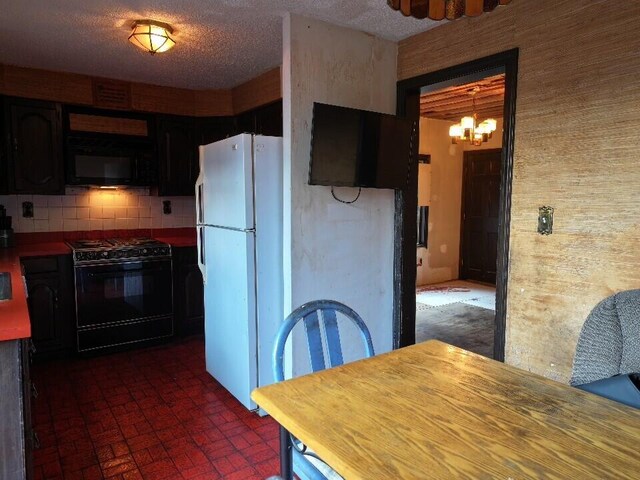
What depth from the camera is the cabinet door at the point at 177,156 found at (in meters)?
4.27

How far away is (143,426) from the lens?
2.63m

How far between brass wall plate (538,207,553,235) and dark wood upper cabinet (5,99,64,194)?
3.72 metres

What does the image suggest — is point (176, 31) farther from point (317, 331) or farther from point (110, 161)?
point (317, 331)

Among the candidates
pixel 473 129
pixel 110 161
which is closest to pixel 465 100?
pixel 473 129

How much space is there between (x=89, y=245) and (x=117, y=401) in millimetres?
1527

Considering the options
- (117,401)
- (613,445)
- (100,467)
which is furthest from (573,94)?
(117,401)

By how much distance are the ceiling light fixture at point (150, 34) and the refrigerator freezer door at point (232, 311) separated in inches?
49.4

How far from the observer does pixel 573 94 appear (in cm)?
216

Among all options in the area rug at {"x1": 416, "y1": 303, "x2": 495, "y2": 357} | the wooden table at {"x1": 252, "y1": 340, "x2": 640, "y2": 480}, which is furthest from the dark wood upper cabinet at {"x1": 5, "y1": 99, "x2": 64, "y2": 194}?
the area rug at {"x1": 416, "y1": 303, "x2": 495, "y2": 357}

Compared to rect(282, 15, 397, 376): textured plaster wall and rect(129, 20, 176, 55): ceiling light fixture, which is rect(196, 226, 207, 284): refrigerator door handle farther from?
rect(129, 20, 176, 55): ceiling light fixture

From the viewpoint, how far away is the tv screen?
265 cm

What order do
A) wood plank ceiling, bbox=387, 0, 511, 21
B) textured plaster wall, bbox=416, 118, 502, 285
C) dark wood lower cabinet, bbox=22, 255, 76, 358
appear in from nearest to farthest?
wood plank ceiling, bbox=387, 0, 511, 21 < dark wood lower cabinet, bbox=22, 255, 76, 358 < textured plaster wall, bbox=416, 118, 502, 285

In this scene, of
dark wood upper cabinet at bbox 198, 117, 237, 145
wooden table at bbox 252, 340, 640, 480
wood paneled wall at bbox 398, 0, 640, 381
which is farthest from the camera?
dark wood upper cabinet at bbox 198, 117, 237, 145

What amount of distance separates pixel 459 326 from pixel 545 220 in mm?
2673
